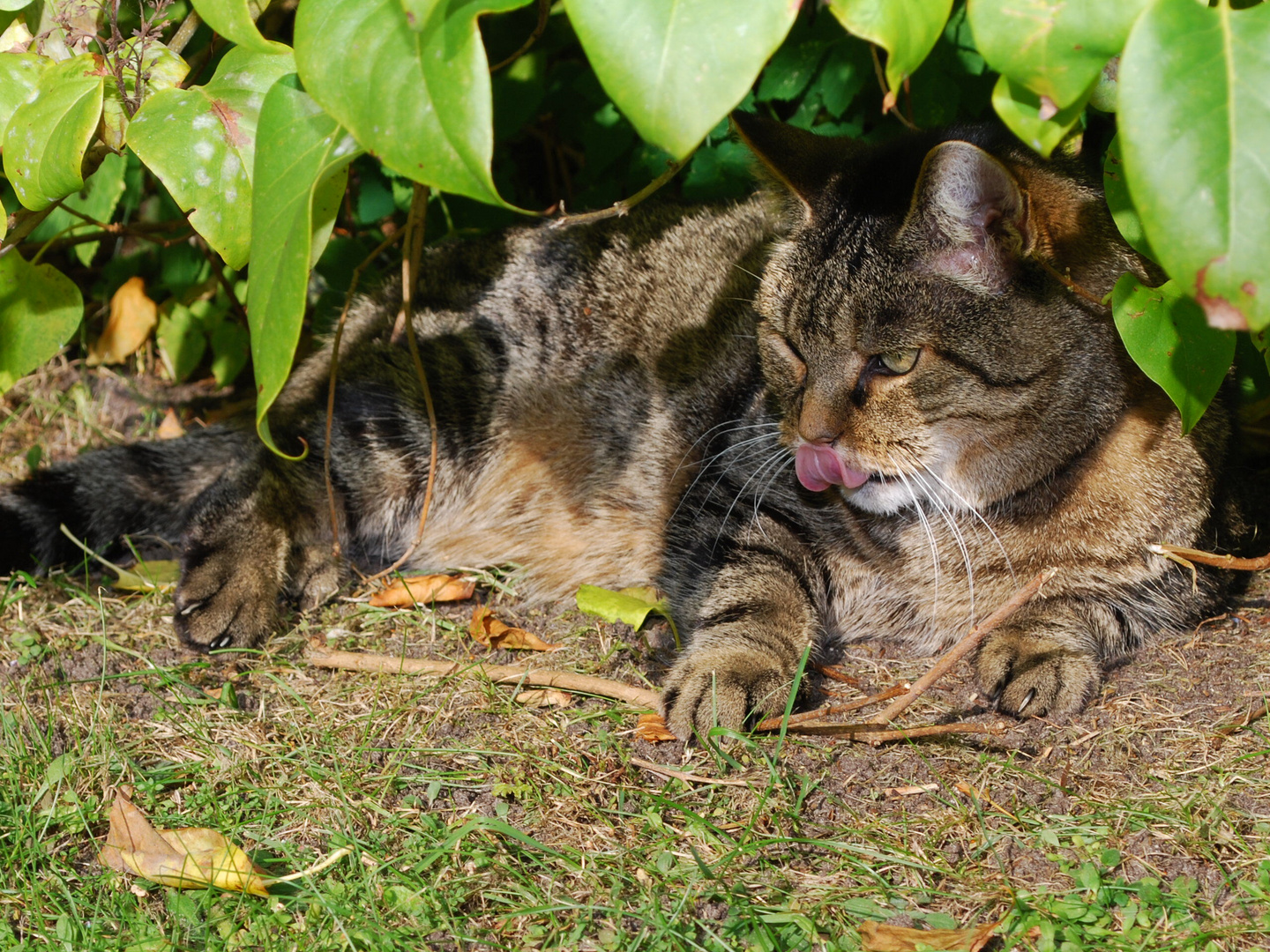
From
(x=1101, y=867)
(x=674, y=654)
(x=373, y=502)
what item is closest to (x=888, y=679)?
(x=674, y=654)

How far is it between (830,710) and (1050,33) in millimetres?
1097

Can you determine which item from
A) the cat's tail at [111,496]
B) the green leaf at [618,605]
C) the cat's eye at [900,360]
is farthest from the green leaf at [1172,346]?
the cat's tail at [111,496]

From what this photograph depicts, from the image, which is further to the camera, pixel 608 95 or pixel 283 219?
pixel 608 95

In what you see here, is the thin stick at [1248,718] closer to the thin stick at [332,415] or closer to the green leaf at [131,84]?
the thin stick at [332,415]

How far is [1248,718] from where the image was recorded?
169 centimetres

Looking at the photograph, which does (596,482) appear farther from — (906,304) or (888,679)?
(906,304)

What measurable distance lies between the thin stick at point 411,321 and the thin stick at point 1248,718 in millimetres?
1471

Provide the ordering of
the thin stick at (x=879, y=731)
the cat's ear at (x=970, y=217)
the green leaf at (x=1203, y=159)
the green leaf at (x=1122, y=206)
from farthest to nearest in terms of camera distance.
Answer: the thin stick at (x=879, y=731) < the cat's ear at (x=970, y=217) < the green leaf at (x=1122, y=206) < the green leaf at (x=1203, y=159)

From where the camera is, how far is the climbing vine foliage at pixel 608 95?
1009 mm

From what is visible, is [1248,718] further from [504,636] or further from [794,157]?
[504,636]

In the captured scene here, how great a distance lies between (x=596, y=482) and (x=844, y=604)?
0.63m

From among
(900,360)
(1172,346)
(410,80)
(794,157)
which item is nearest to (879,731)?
(900,360)

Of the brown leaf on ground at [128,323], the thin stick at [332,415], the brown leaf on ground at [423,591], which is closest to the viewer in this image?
the thin stick at [332,415]

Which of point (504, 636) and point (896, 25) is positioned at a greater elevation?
point (896, 25)
